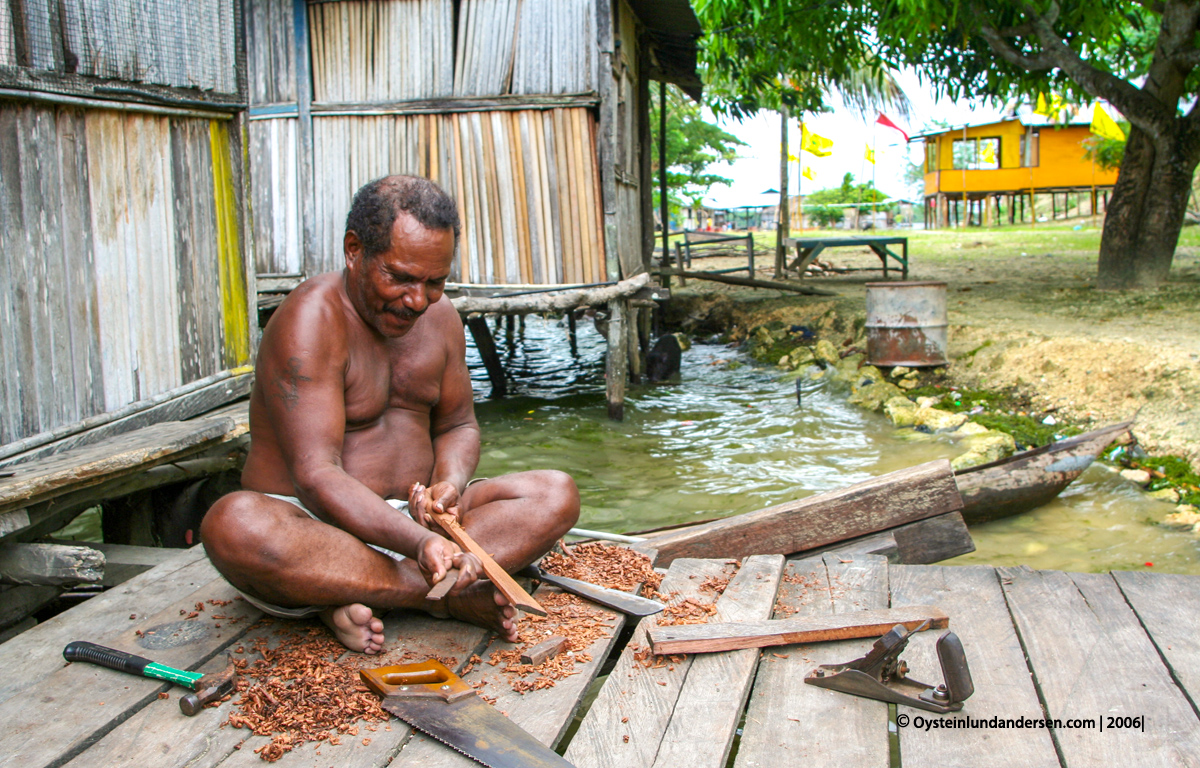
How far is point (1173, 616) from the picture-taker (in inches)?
102

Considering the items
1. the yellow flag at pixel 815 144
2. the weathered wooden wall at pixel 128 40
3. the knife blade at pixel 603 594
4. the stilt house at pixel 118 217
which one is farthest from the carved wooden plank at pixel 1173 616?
the yellow flag at pixel 815 144

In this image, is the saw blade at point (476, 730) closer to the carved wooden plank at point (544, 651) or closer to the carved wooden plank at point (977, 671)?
the carved wooden plank at point (544, 651)

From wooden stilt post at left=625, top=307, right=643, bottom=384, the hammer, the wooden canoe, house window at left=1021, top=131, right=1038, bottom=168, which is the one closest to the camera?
the hammer

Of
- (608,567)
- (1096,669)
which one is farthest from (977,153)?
(1096,669)

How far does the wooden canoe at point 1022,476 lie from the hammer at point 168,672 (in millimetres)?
3700

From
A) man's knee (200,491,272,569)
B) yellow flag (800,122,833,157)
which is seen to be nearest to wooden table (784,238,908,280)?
yellow flag (800,122,833,157)

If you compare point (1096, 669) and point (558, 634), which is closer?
point (1096, 669)

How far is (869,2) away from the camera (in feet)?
30.3

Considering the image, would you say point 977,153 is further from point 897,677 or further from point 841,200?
point 897,677

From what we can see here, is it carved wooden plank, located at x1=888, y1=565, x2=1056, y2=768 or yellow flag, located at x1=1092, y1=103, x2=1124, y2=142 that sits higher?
yellow flag, located at x1=1092, y1=103, x2=1124, y2=142

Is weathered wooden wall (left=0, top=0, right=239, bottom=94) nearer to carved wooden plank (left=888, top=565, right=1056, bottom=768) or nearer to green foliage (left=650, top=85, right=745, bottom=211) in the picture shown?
carved wooden plank (left=888, top=565, right=1056, bottom=768)

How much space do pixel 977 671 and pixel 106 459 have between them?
9.27ft

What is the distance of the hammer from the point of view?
6.84 feet

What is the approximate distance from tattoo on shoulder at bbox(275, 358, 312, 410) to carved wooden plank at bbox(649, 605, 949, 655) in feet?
3.87
